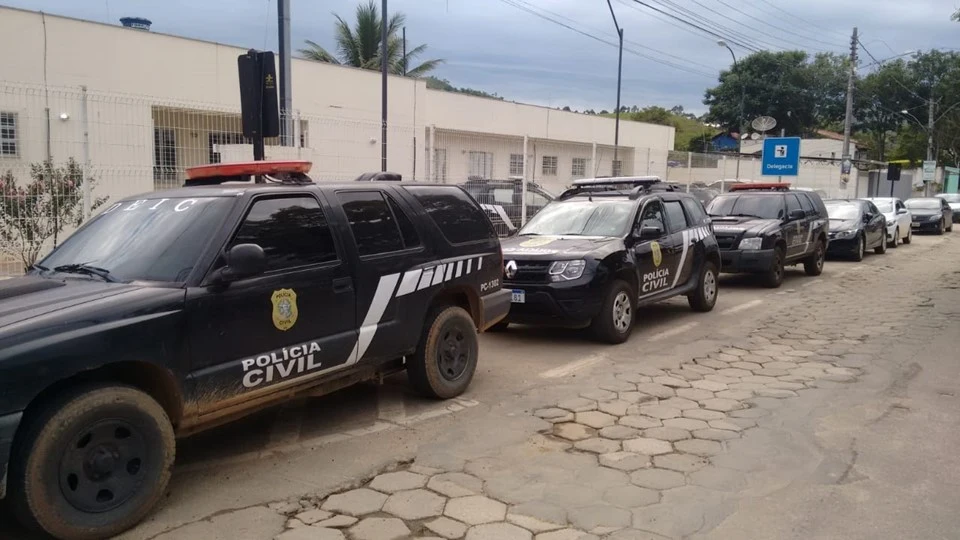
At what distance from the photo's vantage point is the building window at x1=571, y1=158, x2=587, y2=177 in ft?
71.1

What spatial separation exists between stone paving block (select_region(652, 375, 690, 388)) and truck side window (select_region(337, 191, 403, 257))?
2537 millimetres

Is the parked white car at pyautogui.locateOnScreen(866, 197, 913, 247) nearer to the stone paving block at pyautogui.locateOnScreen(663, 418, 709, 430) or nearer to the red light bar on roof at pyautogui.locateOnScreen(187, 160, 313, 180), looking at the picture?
the stone paving block at pyautogui.locateOnScreen(663, 418, 709, 430)

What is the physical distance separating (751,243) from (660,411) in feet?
25.0

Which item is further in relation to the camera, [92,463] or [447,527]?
[447,527]

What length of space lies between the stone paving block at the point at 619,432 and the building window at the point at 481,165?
442 inches

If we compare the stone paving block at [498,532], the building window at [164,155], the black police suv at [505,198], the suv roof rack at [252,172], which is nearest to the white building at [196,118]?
the building window at [164,155]

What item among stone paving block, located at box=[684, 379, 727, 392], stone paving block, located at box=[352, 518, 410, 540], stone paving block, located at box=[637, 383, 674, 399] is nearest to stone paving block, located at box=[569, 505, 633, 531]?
stone paving block, located at box=[352, 518, 410, 540]

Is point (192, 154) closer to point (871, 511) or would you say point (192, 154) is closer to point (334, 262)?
point (334, 262)

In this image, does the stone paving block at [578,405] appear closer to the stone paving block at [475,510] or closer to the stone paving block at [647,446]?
the stone paving block at [647,446]

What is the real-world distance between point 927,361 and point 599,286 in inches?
128

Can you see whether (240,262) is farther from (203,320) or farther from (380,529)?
(380,529)

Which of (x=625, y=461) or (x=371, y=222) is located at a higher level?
(x=371, y=222)

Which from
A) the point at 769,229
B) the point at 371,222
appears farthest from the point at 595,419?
the point at 769,229

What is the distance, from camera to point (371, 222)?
536 centimetres
